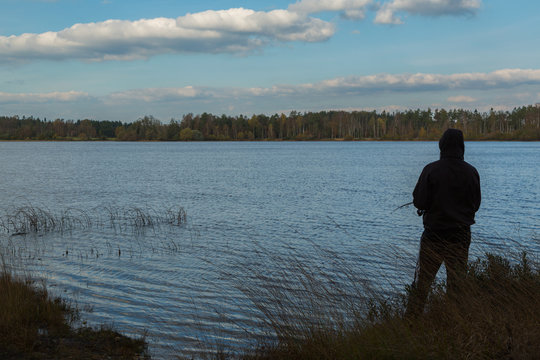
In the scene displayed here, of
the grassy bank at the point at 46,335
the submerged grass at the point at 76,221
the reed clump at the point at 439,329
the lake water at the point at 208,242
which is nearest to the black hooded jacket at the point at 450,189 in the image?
the reed clump at the point at 439,329

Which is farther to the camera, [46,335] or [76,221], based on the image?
[76,221]

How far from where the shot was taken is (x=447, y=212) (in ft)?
21.8

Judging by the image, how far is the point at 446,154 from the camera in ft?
22.3

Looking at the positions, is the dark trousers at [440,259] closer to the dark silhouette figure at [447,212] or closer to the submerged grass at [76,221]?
the dark silhouette figure at [447,212]

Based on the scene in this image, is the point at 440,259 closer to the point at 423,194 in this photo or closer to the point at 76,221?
the point at 423,194

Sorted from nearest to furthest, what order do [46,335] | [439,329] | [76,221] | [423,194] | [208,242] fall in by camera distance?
[439,329], [423,194], [46,335], [208,242], [76,221]

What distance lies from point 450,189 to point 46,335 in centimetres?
640

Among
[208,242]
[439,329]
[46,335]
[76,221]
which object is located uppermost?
[439,329]

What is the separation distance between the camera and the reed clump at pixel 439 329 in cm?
481

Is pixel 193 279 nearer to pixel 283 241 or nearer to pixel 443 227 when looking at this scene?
pixel 283 241

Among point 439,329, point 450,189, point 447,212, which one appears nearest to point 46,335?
point 439,329

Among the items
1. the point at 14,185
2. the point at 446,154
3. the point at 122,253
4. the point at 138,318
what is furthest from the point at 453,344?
the point at 14,185

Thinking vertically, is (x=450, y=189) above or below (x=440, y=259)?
above

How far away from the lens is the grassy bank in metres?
6.45
